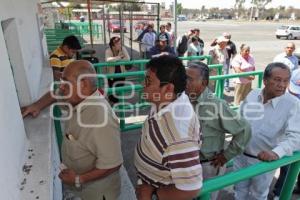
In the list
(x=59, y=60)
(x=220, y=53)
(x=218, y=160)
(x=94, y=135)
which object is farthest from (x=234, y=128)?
(x=220, y=53)

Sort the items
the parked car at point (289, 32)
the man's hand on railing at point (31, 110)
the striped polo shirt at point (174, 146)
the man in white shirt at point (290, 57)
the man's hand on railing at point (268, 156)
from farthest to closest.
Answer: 1. the parked car at point (289, 32)
2. the man in white shirt at point (290, 57)
3. the man's hand on railing at point (31, 110)
4. the man's hand on railing at point (268, 156)
5. the striped polo shirt at point (174, 146)

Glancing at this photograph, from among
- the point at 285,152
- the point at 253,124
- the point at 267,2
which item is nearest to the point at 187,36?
the point at 253,124

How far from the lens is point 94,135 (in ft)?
5.48

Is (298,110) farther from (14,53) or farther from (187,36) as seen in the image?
(187,36)

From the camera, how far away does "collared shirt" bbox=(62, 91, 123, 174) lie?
5.52ft

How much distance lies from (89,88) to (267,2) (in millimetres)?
93439

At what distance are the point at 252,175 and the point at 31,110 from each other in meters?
1.87

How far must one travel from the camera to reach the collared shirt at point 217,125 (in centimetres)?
206

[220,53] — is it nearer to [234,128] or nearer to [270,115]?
[270,115]

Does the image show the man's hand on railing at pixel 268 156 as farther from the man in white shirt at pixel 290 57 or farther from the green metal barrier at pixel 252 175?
the man in white shirt at pixel 290 57

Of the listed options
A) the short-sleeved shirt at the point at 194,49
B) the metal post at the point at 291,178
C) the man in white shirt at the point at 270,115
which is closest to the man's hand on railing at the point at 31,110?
the man in white shirt at the point at 270,115

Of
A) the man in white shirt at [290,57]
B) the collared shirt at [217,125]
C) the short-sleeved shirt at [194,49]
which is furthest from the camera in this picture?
the short-sleeved shirt at [194,49]

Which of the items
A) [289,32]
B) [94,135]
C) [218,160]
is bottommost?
[289,32]

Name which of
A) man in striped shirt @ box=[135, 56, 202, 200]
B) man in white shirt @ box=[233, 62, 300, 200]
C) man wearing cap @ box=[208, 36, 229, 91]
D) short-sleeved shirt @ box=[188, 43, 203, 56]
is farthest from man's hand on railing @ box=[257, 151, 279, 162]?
short-sleeved shirt @ box=[188, 43, 203, 56]
